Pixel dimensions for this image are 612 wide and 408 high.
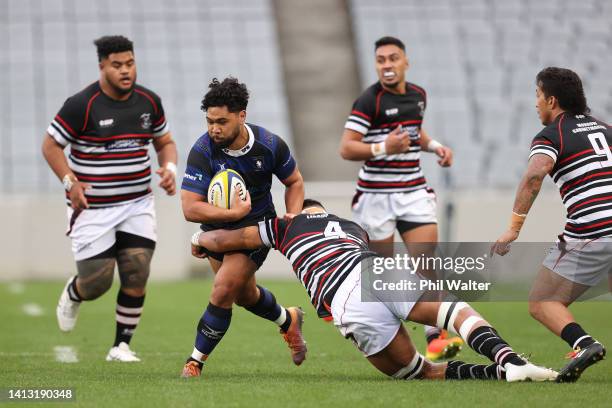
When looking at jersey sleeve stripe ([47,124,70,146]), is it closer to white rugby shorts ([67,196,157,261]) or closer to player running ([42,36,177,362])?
player running ([42,36,177,362])

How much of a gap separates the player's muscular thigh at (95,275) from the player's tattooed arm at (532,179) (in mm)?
3379

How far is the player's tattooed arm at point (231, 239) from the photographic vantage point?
7149 millimetres

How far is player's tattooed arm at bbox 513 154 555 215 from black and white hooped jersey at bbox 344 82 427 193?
233 cm

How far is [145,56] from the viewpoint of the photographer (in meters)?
21.0

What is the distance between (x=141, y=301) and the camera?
28.7 ft

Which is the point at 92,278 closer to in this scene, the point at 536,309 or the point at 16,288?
the point at 536,309

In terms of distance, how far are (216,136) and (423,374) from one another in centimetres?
202

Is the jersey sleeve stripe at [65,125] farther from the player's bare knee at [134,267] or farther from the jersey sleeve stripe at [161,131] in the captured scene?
the player's bare knee at [134,267]

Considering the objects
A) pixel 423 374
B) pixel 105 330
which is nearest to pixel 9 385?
pixel 423 374

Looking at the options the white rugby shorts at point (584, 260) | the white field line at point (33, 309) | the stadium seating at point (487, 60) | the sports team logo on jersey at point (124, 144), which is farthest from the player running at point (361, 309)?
the stadium seating at point (487, 60)

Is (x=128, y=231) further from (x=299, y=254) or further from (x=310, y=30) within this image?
(x=310, y=30)

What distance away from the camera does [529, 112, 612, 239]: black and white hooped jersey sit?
22.4 feet

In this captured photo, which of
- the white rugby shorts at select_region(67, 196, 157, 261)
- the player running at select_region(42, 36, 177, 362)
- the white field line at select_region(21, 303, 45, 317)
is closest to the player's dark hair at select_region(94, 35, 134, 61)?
the player running at select_region(42, 36, 177, 362)

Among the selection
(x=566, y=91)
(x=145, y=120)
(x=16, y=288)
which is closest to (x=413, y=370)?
(x=566, y=91)
